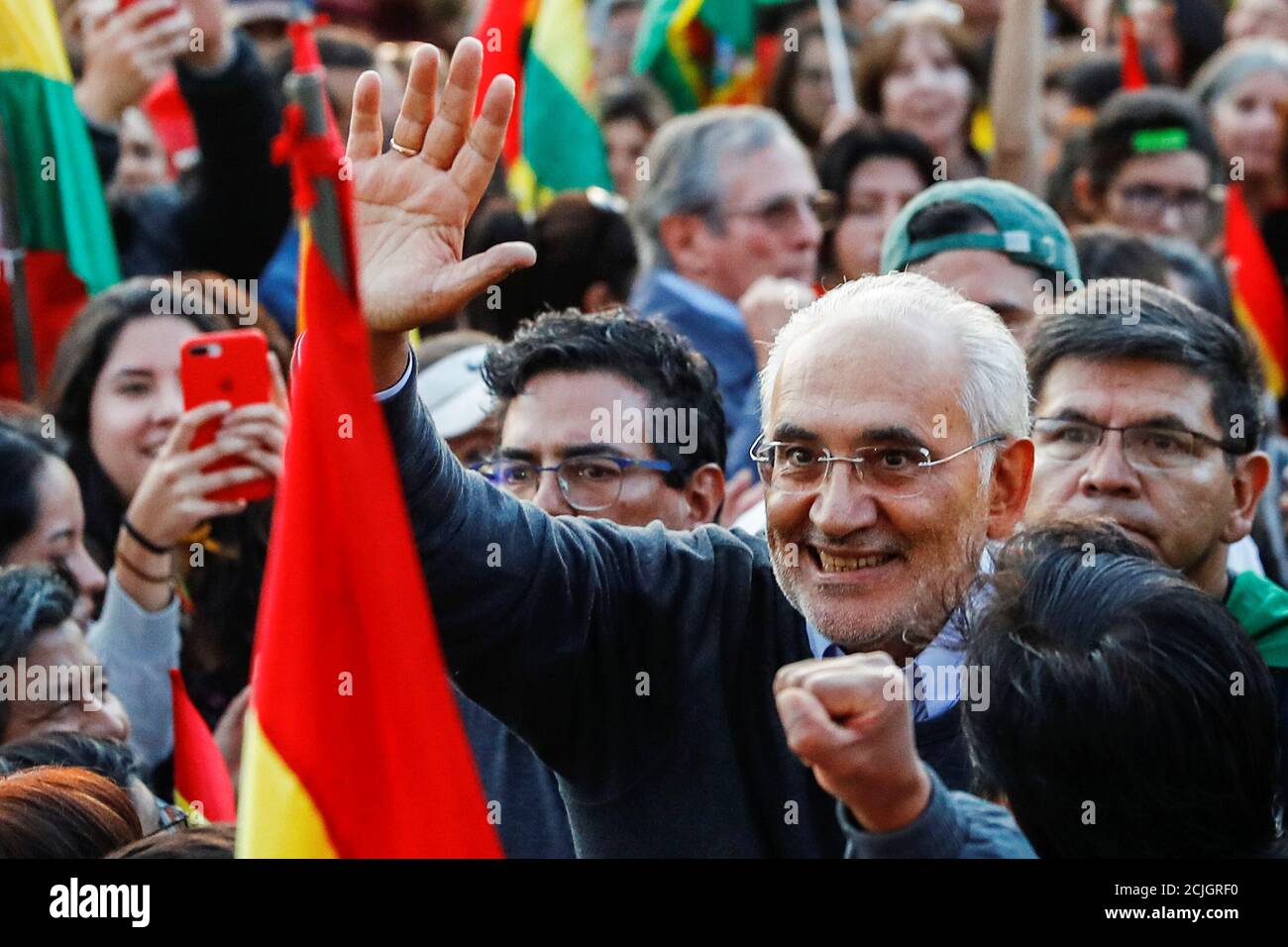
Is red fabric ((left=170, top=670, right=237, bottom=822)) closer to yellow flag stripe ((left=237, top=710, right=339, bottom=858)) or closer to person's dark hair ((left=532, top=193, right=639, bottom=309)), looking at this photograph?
yellow flag stripe ((left=237, top=710, right=339, bottom=858))

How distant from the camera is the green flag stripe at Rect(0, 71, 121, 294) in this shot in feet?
14.5

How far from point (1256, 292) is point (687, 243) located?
1724mm

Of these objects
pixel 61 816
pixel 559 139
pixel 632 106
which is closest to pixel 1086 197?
pixel 559 139

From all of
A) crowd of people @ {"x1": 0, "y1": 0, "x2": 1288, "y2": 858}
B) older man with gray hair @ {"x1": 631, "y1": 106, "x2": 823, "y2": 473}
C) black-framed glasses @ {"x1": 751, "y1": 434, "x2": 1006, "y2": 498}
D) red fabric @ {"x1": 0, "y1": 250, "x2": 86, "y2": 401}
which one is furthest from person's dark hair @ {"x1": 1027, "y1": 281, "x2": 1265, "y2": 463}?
red fabric @ {"x1": 0, "y1": 250, "x2": 86, "y2": 401}

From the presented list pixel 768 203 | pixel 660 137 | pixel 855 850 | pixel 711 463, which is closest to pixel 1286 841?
pixel 855 850

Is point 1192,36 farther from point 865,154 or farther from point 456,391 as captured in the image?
point 456,391

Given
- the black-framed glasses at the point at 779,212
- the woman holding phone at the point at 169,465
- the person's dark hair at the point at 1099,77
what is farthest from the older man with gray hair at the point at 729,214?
the person's dark hair at the point at 1099,77

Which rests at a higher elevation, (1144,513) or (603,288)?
(603,288)

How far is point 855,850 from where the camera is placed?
1891 millimetres

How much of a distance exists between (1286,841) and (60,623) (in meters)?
1.94

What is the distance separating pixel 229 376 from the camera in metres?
3.77

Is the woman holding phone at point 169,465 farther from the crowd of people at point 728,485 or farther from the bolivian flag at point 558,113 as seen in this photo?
the bolivian flag at point 558,113
